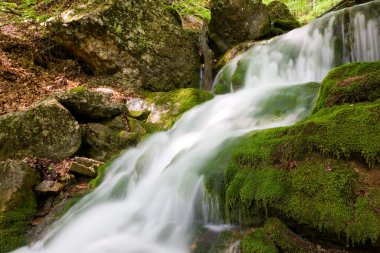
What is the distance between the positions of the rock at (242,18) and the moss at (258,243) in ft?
27.9

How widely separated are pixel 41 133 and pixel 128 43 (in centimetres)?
428

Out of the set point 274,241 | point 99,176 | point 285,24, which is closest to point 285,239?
point 274,241

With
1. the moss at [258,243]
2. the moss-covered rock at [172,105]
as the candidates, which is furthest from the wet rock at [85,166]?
the moss at [258,243]

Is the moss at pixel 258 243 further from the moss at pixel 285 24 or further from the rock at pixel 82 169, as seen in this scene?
the moss at pixel 285 24

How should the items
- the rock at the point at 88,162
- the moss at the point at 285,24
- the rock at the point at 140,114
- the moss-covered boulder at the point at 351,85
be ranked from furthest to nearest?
the moss at the point at 285,24 → the rock at the point at 140,114 → the rock at the point at 88,162 → the moss-covered boulder at the point at 351,85

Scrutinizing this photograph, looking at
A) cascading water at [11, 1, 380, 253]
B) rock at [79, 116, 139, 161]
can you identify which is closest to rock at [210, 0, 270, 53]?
cascading water at [11, 1, 380, 253]

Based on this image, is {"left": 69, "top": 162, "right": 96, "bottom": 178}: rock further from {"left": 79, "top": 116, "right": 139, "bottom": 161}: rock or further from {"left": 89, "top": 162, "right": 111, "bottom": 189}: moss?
{"left": 79, "top": 116, "right": 139, "bottom": 161}: rock

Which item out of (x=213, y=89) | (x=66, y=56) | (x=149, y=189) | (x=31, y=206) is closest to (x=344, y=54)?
(x=213, y=89)

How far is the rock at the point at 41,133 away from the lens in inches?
213

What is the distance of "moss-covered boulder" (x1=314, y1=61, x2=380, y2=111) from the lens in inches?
143

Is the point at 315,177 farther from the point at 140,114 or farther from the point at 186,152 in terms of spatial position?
the point at 140,114

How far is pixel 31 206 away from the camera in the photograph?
4492 mm

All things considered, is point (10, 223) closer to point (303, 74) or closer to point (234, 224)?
point (234, 224)

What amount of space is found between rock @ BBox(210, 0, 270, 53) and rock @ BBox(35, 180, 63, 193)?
747 centimetres
